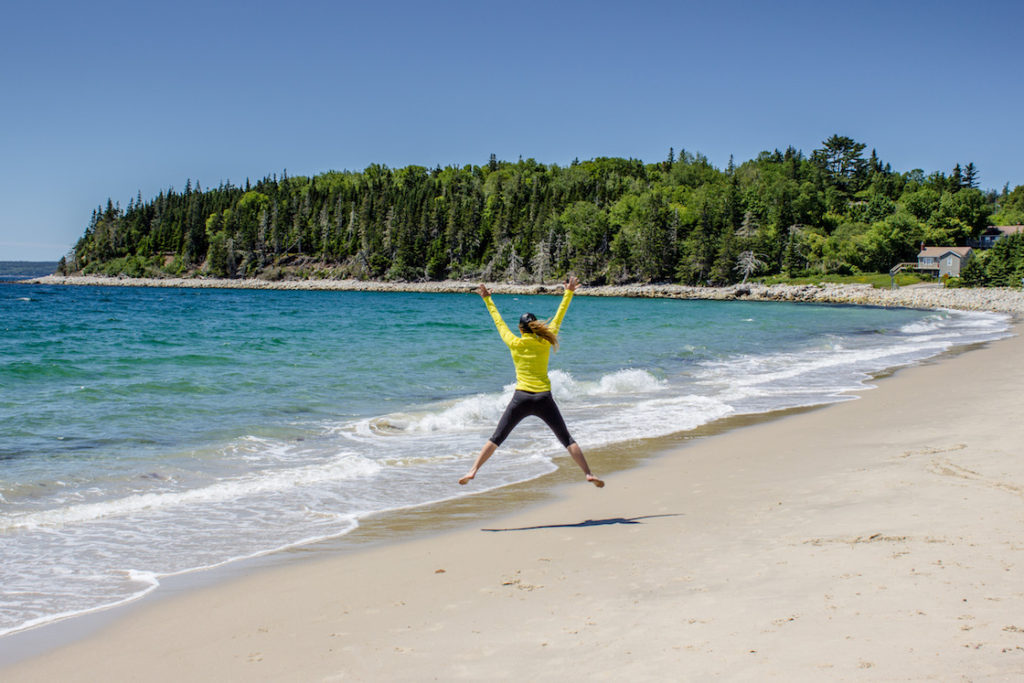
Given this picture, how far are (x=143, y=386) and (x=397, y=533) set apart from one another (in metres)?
11.1

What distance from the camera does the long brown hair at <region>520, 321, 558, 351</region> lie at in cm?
666

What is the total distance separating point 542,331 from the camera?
6707 millimetres

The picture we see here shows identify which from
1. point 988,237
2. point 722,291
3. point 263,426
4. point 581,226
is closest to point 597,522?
point 263,426

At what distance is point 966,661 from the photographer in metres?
3.19

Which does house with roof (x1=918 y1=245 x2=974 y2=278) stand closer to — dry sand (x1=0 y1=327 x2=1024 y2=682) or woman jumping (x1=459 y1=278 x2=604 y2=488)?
dry sand (x1=0 y1=327 x2=1024 y2=682)

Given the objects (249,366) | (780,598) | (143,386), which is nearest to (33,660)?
(780,598)

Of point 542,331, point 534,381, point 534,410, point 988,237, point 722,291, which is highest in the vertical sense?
point 988,237

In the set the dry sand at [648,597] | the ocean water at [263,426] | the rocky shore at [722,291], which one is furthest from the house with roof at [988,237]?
the dry sand at [648,597]

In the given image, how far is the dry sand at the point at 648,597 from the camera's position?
3.52 m

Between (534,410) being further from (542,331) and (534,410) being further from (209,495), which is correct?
(209,495)

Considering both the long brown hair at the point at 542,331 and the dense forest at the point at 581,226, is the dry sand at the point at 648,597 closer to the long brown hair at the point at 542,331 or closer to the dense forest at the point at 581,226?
the long brown hair at the point at 542,331

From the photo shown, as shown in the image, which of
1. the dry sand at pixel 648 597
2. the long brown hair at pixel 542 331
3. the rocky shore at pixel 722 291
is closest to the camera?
the dry sand at pixel 648 597

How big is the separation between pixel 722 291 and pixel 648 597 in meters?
102

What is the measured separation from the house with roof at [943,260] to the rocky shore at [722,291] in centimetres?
1424
